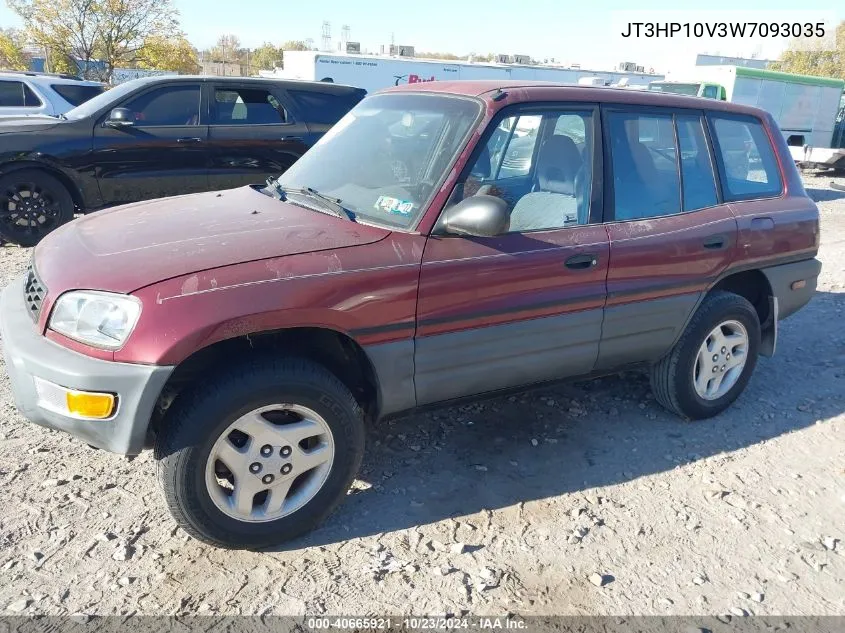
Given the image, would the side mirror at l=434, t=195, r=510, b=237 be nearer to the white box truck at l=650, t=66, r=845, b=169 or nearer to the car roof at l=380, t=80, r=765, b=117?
the car roof at l=380, t=80, r=765, b=117

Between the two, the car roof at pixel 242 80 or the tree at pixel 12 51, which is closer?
the car roof at pixel 242 80

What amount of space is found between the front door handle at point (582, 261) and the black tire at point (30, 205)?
5730 mm

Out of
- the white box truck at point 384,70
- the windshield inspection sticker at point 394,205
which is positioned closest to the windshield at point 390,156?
the windshield inspection sticker at point 394,205

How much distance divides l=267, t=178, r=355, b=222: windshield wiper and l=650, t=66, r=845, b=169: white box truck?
1502 cm

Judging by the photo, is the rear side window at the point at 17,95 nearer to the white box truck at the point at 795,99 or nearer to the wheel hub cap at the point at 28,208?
the wheel hub cap at the point at 28,208

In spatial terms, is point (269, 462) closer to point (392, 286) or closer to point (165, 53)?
point (392, 286)

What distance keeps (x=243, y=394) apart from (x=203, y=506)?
1.60ft

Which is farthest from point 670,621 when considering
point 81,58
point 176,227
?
point 81,58

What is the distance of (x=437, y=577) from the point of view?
2717 millimetres

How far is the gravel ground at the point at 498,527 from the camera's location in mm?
2617

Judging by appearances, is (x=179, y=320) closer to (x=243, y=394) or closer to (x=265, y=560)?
(x=243, y=394)

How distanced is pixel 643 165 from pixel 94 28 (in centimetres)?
3005

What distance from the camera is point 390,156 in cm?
333

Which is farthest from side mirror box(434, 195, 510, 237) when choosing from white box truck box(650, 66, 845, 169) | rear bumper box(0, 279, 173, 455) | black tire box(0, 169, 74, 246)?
white box truck box(650, 66, 845, 169)
